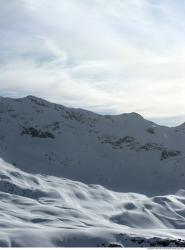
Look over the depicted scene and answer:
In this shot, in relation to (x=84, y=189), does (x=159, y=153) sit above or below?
above

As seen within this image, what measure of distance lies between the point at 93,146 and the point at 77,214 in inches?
2205

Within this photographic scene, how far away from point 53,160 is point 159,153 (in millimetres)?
29784

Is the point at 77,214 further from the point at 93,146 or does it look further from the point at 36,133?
the point at 36,133

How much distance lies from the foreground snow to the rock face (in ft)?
30.5

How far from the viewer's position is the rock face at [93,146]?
126 m

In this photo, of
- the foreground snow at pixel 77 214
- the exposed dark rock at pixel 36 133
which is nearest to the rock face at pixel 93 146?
the exposed dark rock at pixel 36 133

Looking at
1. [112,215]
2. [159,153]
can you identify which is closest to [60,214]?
[112,215]

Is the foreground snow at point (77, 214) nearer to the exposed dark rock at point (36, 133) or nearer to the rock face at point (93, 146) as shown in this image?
the rock face at point (93, 146)

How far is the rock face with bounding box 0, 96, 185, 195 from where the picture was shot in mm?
125688

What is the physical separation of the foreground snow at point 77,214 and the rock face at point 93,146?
9.30 meters

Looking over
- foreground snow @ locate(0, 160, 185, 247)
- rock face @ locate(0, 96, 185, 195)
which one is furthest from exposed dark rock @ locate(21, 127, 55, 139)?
foreground snow @ locate(0, 160, 185, 247)

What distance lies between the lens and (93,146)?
142625mm

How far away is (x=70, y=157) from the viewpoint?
13438 centimetres

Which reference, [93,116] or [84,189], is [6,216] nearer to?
[84,189]
